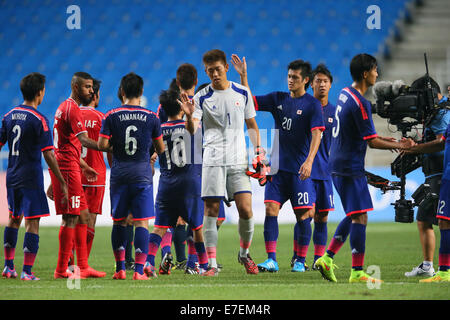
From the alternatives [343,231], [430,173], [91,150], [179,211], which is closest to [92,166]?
[91,150]

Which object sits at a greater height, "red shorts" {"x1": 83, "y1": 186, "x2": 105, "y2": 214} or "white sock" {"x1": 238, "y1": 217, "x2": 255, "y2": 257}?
"red shorts" {"x1": 83, "y1": 186, "x2": 105, "y2": 214}

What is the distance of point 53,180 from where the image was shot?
7.12 m

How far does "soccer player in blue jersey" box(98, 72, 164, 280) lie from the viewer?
6664mm

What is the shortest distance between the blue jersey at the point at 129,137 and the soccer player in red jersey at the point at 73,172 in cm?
32

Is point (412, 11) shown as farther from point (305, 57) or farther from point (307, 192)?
point (307, 192)

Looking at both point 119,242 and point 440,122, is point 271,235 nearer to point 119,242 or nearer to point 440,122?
point 119,242

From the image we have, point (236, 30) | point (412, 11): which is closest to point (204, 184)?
point (236, 30)

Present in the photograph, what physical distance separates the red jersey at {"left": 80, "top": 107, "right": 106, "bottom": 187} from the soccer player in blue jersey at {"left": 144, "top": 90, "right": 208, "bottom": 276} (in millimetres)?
910

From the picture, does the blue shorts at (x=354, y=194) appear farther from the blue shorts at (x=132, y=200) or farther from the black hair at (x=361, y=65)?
the blue shorts at (x=132, y=200)

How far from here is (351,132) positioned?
6.45 m

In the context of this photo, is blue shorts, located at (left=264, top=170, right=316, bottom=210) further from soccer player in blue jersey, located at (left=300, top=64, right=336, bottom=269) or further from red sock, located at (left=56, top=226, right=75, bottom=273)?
red sock, located at (left=56, top=226, right=75, bottom=273)

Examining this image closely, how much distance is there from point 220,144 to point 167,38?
15.5m

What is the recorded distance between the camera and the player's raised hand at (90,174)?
7340 millimetres

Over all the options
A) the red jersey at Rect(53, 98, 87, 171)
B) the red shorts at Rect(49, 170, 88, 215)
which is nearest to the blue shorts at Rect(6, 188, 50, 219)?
the red shorts at Rect(49, 170, 88, 215)
